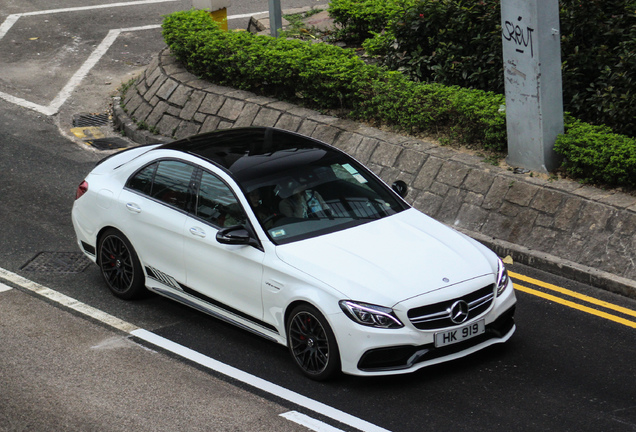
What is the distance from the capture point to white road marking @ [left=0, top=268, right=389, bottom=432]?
6.52 m

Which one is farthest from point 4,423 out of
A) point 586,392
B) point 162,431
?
point 586,392

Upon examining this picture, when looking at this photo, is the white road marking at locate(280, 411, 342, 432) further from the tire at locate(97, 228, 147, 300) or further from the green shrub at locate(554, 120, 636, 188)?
the green shrub at locate(554, 120, 636, 188)

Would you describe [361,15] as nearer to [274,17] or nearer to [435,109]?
[274,17]

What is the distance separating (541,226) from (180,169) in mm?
3879

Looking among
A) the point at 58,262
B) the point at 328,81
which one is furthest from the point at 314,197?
the point at 328,81

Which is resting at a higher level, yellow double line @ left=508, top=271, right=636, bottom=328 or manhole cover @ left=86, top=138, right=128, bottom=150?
manhole cover @ left=86, top=138, right=128, bottom=150

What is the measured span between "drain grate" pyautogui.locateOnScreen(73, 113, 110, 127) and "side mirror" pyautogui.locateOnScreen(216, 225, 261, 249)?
311 inches

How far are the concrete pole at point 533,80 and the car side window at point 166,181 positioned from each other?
4024 millimetres

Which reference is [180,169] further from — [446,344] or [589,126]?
[589,126]

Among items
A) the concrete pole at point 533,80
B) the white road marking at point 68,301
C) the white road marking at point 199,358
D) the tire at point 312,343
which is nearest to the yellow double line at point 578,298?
the concrete pole at point 533,80

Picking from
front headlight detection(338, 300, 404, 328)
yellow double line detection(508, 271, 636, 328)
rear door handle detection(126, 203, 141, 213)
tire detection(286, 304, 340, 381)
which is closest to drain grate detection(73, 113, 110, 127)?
rear door handle detection(126, 203, 141, 213)

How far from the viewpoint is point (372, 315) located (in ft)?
21.8

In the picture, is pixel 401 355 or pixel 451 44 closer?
pixel 401 355

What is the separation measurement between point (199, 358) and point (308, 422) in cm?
143
